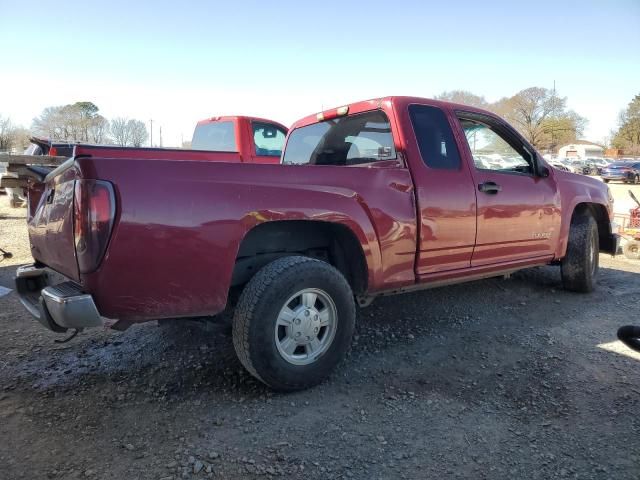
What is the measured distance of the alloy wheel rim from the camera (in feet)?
9.57

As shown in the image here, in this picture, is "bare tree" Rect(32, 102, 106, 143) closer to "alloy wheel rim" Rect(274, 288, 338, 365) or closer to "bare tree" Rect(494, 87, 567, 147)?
"alloy wheel rim" Rect(274, 288, 338, 365)

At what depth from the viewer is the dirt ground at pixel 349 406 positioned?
7.46ft

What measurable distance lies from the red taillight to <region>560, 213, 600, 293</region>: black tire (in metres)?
4.60

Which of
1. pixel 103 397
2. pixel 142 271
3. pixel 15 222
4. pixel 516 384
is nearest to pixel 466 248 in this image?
pixel 516 384

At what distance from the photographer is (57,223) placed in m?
2.65

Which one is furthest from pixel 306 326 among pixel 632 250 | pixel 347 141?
pixel 632 250

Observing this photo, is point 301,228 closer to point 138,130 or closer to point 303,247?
point 303,247

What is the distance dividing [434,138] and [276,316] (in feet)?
6.41

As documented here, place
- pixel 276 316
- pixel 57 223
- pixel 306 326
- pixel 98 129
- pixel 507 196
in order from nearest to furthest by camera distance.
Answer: pixel 57 223 < pixel 276 316 < pixel 306 326 < pixel 507 196 < pixel 98 129

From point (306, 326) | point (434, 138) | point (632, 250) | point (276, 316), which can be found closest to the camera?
point (276, 316)

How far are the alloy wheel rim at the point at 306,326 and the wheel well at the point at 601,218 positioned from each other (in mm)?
3630

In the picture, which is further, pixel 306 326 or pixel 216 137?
pixel 216 137

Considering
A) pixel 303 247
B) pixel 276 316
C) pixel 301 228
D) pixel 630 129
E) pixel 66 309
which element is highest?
pixel 630 129

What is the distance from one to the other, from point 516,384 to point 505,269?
138 centimetres
